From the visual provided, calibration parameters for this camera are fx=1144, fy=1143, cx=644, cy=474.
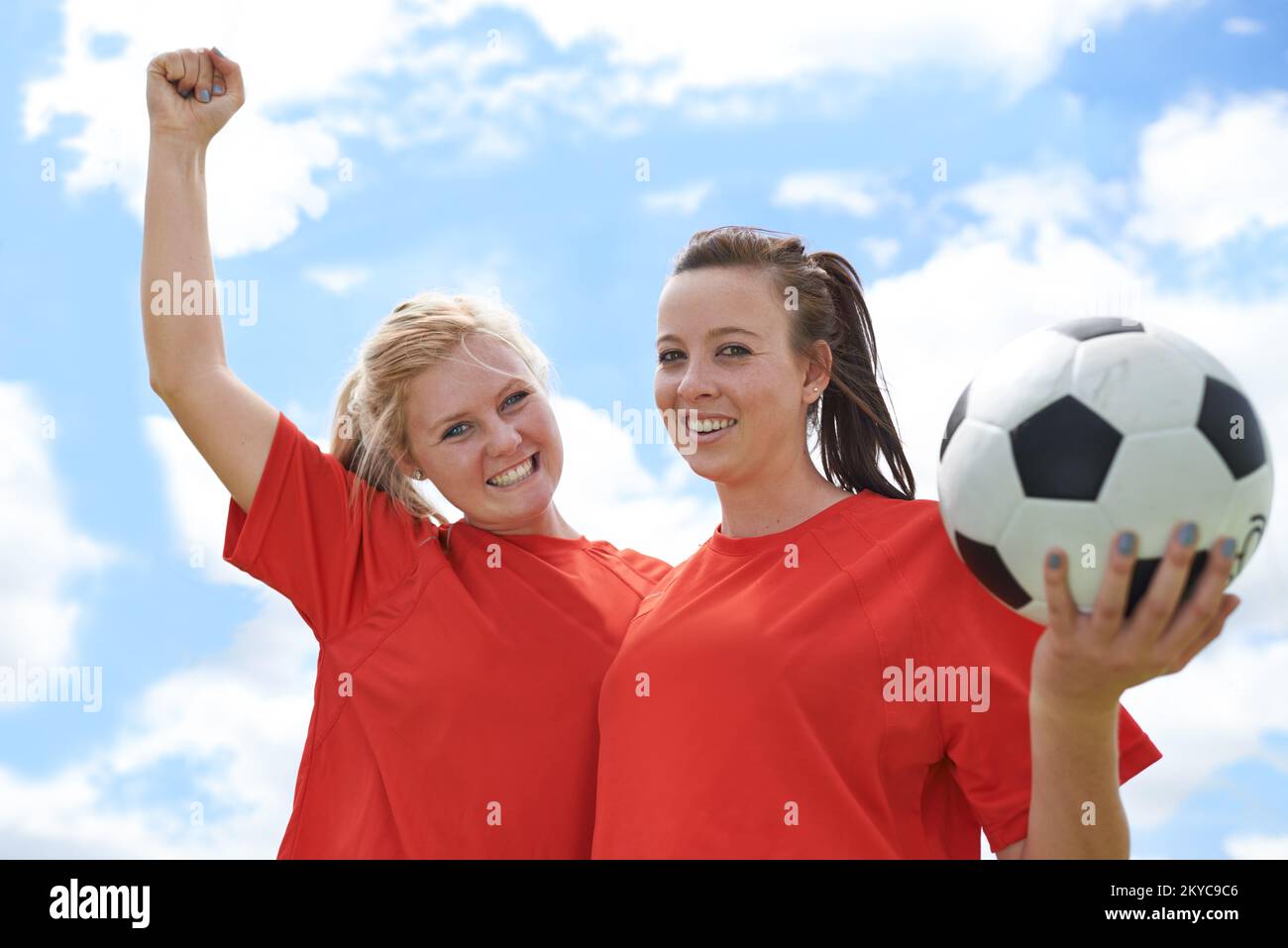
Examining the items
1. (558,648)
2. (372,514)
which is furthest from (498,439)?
(558,648)

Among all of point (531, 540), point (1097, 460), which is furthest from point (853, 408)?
point (1097, 460)

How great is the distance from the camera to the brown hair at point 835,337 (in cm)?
450

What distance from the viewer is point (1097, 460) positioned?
2.87 m

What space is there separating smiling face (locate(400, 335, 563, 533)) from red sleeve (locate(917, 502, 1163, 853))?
1.70 metres

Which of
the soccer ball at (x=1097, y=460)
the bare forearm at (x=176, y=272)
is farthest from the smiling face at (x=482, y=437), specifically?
the soccer ball at (x=1097, y=460)

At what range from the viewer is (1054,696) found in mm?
3055

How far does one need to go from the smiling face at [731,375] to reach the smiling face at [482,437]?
61 cm

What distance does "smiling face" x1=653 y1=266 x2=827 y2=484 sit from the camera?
427 centimetres

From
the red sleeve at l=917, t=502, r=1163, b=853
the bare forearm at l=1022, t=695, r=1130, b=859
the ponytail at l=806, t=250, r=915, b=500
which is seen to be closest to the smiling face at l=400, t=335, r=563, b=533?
the ponytail at l=806, t=250, r=915, b=500

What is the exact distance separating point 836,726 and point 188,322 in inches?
108

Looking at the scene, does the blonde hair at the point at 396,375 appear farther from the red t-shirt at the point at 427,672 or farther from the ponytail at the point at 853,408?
the ponytail at the point at 853,408

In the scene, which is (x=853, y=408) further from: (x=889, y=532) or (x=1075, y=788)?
(x=1075, y=788)

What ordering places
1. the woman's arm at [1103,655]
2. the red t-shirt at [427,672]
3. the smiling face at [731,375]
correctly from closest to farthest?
the woman's arm at [1103,655] → the red t-shirt at [427,672] → the smiling face at [731,375]

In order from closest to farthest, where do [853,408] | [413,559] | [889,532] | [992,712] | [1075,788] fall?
1. [1075,788]
2. [992,712]
3. [889,532]
4. [413,559]
5. [853,408]
